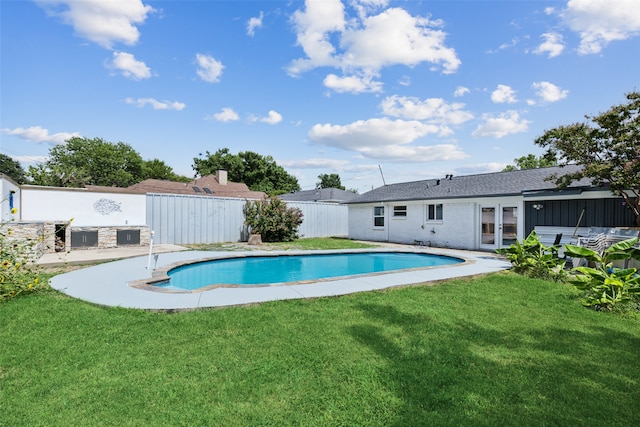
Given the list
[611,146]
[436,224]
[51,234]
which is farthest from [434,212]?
[51,234]

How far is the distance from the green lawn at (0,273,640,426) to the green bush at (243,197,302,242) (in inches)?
473

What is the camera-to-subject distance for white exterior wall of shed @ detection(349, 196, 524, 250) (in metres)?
13.8

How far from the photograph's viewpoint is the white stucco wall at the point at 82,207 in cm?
1206

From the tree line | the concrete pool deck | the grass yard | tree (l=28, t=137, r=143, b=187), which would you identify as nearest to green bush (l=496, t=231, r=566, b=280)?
the concrete pool deck

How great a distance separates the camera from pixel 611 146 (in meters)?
9.34

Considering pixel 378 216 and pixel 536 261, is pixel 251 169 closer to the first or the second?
pixel 378 216

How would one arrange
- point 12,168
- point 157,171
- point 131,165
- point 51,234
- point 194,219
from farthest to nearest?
point 12,168, point 157,171, point 131,165, point 194,219, point 51,234

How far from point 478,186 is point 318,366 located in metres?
14.2

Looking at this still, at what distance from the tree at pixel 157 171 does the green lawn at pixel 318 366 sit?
176 ft

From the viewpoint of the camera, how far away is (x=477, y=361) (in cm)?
323

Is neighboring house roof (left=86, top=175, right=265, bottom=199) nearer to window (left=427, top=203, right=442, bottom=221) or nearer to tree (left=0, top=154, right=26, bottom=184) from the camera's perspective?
window (left=427, top=203, right=442, bottom=221)

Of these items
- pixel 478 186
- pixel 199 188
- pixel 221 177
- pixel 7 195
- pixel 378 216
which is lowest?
pixel 378 216

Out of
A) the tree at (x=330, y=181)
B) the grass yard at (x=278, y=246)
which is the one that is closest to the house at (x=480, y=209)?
the grass yard at (x=278, y=246)

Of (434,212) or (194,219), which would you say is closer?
(434,212)
